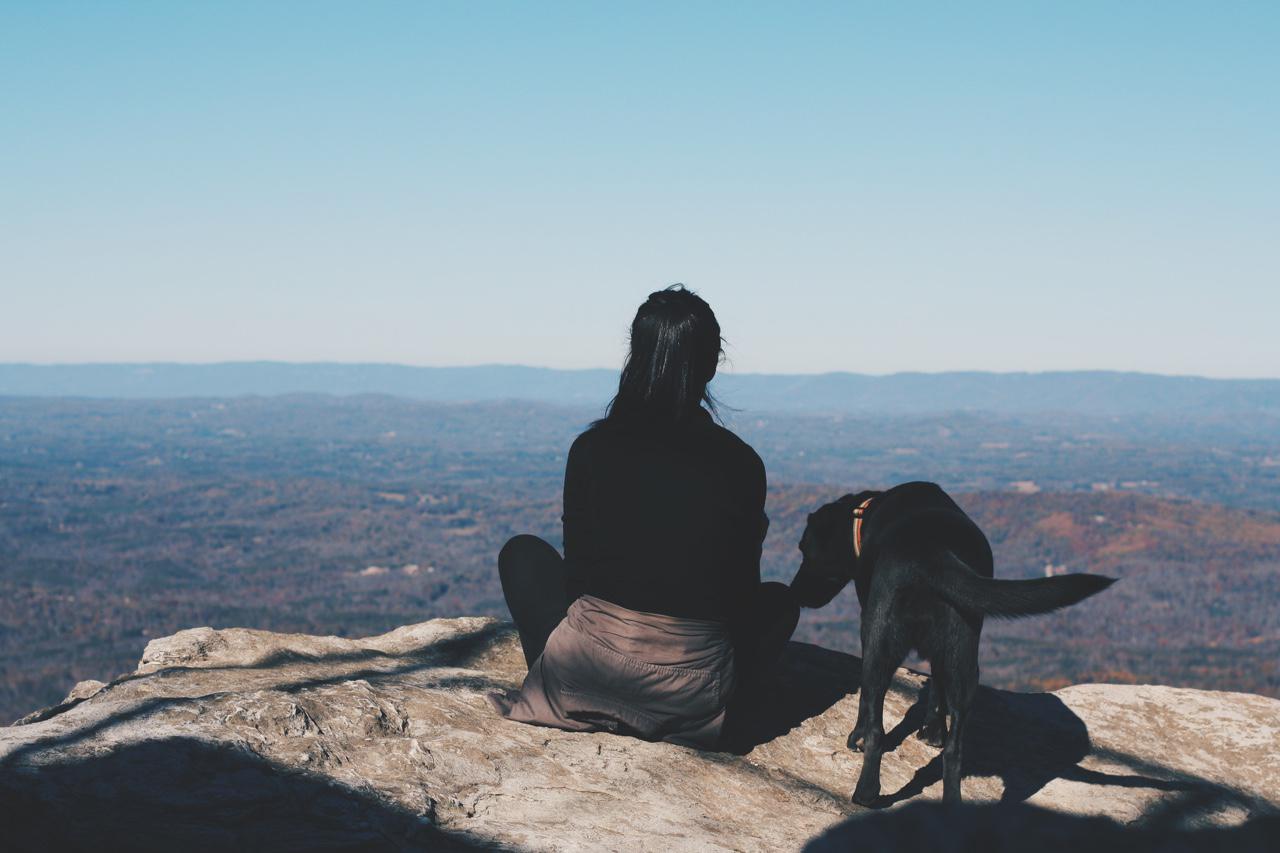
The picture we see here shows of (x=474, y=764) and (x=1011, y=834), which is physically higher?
(x=1011, y=834)

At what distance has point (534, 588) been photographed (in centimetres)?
552

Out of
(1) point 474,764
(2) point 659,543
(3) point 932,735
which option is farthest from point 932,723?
(1) point 474,764

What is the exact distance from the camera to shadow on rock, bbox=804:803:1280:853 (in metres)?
2.39

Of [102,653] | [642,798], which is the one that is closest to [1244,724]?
[642,798]

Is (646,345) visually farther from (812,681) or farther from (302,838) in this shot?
(812,681)

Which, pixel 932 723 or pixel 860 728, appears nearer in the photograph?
pixel 860 728

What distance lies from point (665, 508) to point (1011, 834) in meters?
2.44

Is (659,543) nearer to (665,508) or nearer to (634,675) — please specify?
(665,508)

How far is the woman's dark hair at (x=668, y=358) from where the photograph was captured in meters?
4.61

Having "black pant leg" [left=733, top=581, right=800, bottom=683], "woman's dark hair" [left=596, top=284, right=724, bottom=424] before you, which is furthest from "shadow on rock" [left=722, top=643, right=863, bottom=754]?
"woman's dark hair" [left=596, top=284, right=724, bottom=424]

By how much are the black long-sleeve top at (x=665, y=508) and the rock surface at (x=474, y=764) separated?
899 millimetres

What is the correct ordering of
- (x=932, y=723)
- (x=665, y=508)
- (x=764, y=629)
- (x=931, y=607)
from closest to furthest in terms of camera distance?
(x=665, y=508) < (x=931, y=607) < (x=764, y=629) < (x=932, y=723)

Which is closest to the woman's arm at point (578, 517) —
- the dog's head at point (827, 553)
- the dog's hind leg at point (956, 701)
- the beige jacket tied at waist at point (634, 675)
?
the beige jacket tied at waist at point (634, 675)

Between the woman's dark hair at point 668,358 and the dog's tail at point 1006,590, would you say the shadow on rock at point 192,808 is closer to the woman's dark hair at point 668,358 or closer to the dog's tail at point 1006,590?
the woman's dark hair at point 668,358
